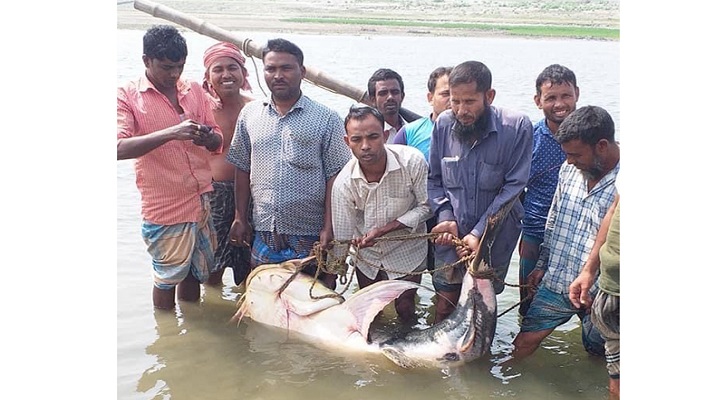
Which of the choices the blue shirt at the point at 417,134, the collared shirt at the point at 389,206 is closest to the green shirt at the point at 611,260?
the collared shirt at the point at 389,206

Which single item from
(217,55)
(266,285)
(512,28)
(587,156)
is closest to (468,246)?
(587,156)

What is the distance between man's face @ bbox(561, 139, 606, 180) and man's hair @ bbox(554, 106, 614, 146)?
0.02m

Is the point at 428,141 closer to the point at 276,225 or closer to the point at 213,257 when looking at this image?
the point at 276,225

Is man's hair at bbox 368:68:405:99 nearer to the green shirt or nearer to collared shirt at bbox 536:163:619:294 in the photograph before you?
collared shirt at bbox 536:163:619:294

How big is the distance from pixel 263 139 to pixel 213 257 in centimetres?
83

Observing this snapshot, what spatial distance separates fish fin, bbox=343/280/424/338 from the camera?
154 inches

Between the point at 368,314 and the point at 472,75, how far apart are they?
1279 mm

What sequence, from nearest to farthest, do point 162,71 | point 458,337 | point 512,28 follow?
point 458,337 → point 162,71 → point 512,28

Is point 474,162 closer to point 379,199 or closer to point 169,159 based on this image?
point 379,199

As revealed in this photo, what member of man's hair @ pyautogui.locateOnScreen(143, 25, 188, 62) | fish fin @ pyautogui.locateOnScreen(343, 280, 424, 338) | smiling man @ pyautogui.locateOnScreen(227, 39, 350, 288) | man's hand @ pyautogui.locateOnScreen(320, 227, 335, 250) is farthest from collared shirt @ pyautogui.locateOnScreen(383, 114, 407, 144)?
man's hair @ pyautogui.locateOnScreen(143, 25, 188, 62)

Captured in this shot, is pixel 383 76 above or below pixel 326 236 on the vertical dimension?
above

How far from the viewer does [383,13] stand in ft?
31.0

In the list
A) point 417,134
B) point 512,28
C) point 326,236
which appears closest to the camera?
point 326,236

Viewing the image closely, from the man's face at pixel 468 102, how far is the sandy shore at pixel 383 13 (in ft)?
11.5
